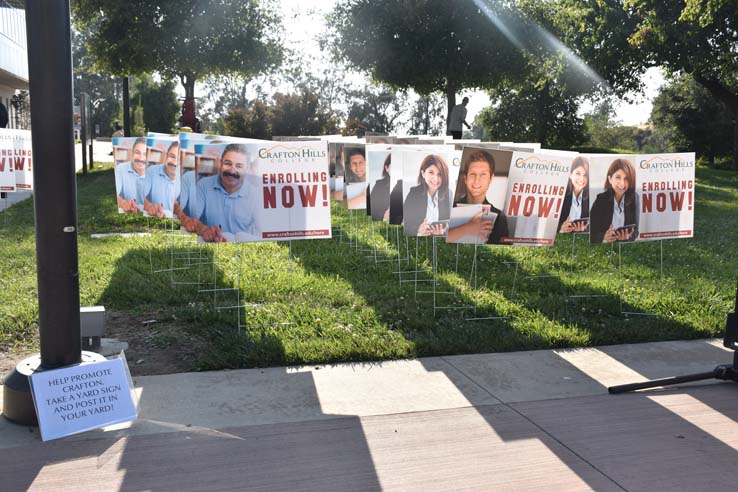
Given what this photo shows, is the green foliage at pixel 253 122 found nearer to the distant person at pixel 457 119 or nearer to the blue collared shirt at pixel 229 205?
the distant person at pixel 457 119

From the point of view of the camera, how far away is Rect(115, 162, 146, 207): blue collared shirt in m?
8.29

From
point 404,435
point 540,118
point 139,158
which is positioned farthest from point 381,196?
point 540,118

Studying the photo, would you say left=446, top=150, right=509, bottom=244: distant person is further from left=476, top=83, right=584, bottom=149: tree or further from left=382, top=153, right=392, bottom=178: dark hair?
left=476, top=83, right=584, bottom=149: tree

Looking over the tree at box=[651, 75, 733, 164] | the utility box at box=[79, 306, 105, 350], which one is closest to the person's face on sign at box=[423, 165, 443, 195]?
the utility box at box=[79, 306, 105, 350]

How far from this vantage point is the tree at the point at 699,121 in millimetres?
43281

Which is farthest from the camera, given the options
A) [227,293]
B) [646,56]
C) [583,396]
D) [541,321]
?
[646,56]

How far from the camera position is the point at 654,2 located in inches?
966

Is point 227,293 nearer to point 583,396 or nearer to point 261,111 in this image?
point 583,396

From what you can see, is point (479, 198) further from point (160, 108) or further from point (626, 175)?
point (160, 108)

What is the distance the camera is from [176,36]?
24.5 meters

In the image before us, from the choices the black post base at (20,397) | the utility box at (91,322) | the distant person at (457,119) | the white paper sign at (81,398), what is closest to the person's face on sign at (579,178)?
the utility box at (91,322)

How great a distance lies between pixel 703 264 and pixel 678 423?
213 inches

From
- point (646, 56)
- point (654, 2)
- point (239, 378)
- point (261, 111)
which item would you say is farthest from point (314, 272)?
point (261, 111)

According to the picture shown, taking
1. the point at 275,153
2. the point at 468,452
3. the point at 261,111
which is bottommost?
the point at 468,452
